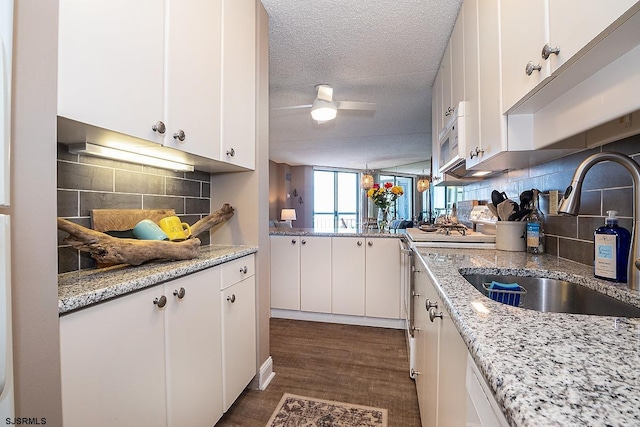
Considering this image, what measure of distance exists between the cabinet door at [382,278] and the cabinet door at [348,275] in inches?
2.5

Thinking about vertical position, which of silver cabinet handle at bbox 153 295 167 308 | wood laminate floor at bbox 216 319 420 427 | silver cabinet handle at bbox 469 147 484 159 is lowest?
wood laminate floor at bbox 216 319 420 427

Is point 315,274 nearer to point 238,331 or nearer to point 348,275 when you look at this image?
point 348,275

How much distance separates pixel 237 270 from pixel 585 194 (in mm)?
1644

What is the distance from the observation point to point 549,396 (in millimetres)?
388

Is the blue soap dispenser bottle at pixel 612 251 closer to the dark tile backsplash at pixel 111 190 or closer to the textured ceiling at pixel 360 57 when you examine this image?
the textured ceiling at pixel 360 57

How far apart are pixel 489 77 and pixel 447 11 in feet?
2.67

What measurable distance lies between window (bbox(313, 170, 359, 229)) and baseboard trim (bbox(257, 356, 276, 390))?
25.2ft

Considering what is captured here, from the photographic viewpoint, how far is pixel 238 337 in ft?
5.42

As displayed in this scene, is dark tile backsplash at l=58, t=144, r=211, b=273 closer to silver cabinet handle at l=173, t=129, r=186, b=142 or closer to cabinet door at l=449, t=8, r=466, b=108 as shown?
silver cabinet handle at l=173, t=129, r=186, b=142

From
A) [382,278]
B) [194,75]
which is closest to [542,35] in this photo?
[194,75]

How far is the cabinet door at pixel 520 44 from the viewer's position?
940mm

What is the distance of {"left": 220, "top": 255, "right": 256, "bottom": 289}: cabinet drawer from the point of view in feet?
4.98

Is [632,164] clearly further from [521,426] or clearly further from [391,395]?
[391,395]

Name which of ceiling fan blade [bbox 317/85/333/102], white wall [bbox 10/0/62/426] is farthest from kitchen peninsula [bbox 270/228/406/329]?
white wall [bbox 10/0/62/426]
